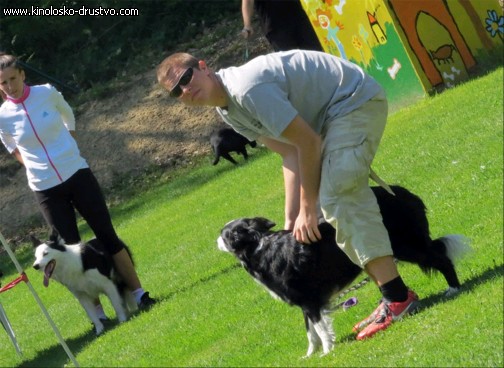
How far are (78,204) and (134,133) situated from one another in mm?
10719

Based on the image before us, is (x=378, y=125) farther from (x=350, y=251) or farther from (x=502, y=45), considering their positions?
(x=502, y=45)

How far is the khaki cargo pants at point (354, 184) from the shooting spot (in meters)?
5.64

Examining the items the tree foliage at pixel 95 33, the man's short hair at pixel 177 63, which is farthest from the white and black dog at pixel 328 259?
the tree foliage at pixel 95 33

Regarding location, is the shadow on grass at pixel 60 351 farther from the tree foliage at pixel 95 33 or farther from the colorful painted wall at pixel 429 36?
the tree foliage at pixel 95 33

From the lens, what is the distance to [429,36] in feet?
42.7

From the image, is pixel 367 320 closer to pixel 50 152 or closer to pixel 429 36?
pixel 50 152

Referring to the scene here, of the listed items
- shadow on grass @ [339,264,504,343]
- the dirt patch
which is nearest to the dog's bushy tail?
shadow on grass @ [339,264,504,343]

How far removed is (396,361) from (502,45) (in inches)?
335

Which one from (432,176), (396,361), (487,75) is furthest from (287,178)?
(487,75)

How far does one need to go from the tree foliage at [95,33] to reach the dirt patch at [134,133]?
1.43 metres

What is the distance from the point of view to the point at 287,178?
20.6 feet

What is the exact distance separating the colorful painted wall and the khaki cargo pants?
7.38m

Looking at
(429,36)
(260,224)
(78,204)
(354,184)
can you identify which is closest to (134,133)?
(429,36)

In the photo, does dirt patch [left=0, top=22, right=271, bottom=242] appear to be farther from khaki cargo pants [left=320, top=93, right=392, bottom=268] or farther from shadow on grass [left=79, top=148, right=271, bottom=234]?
khaki cargo pants [left=320, top=93, right=392, bottom=268]
